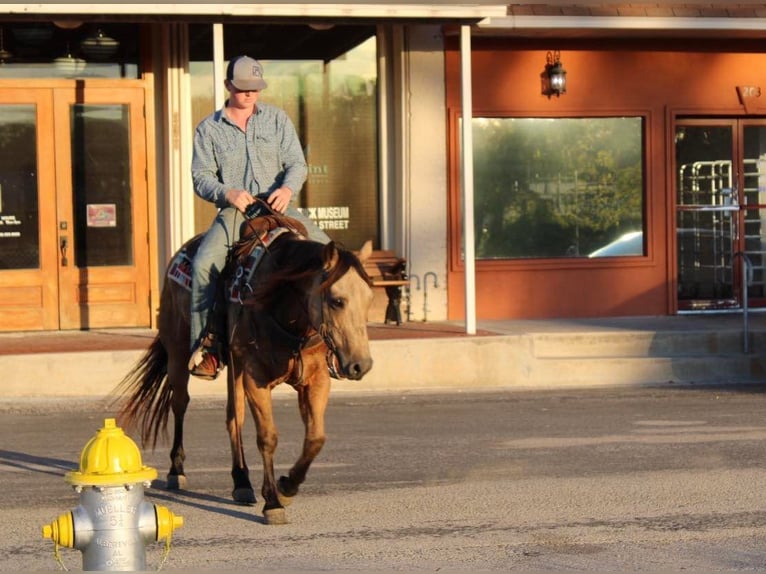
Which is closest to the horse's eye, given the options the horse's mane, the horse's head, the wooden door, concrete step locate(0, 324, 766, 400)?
the horse's head

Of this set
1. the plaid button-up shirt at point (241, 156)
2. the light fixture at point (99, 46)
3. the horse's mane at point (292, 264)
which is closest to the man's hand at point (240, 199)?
the plaid button-up shirt at point (241, 156)

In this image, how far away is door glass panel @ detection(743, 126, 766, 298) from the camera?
1891cm

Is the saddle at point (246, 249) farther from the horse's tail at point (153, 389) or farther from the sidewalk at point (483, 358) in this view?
the sidewalk at point (483, 358)

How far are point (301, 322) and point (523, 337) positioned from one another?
7624mm

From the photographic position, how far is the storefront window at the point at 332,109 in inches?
682

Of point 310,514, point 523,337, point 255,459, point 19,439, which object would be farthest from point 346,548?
point 523,337

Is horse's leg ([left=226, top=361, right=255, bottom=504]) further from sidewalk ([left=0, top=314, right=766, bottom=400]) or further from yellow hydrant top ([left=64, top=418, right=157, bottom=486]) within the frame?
sidewalk ([left=0, top=314, right=766, bottom=400])

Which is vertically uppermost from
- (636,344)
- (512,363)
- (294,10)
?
(294,10)

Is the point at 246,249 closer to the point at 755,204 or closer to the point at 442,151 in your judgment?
the point at 442,151

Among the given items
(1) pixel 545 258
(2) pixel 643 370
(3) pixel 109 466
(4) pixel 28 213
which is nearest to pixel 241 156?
(3) pixel 109 466

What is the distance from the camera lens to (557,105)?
59.3ft

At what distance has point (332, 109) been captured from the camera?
57.7 ft

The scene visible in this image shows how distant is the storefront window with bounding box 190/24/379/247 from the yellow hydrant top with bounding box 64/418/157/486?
12668mm

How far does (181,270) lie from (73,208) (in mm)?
8055
